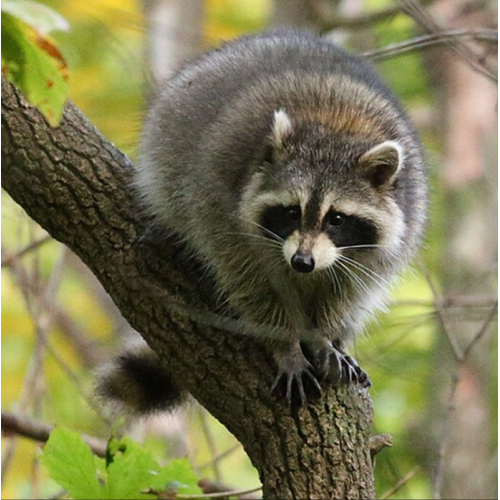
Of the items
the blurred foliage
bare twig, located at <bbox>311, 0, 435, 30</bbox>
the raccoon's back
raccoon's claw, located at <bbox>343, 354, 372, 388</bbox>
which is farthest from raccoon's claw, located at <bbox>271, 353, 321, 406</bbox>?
bare twig, located at <bbox>311, 0, 435, 30</bbox>

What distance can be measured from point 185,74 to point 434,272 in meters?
4.16

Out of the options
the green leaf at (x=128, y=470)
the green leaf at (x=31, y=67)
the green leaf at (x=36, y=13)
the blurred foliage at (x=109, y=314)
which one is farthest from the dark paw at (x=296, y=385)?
the blurred foliage at (x=109, y=314)

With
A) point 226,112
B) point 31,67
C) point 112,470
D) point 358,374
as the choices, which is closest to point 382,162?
point 226,112

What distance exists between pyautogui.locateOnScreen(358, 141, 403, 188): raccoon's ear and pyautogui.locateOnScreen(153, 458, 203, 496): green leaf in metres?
1.20

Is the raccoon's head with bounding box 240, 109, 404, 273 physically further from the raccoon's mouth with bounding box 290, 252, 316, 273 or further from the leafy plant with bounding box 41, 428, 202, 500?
the leafy plant with bounding box 41, 428, 202, 500

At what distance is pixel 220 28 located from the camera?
8.50m

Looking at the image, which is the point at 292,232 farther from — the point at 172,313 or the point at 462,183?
the point at 462,183

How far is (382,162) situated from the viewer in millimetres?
3434

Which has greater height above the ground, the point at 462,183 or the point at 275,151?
the point at 462,183

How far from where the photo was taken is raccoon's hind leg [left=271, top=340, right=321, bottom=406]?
3.17 meters

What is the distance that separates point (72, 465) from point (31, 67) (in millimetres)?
1387

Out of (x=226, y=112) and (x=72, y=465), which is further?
(x=226, y=112)

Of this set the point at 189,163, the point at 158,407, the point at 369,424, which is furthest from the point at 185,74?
the point at 369,424

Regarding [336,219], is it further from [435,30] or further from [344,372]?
[435,30]
